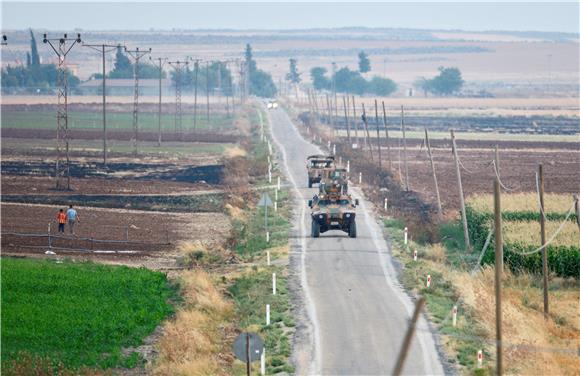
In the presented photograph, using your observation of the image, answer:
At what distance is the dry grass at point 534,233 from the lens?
42.3 meters

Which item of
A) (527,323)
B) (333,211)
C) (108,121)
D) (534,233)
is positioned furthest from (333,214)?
(108,121)

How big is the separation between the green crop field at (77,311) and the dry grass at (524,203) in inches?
692

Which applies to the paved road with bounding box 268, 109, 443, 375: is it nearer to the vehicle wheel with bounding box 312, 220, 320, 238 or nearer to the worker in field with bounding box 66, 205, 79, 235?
the vehicle wheel with bounding box 312, 220, 320, 238

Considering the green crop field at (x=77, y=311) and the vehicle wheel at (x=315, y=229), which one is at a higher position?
the vehicle wheel at (x=315, y=229)

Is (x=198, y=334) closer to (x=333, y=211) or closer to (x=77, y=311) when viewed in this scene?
(x=77, y=311)

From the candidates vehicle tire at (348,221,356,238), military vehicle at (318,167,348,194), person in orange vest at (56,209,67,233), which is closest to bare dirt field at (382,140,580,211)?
military vehicle at (318,167,348,194)

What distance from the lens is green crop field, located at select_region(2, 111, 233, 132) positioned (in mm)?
132125

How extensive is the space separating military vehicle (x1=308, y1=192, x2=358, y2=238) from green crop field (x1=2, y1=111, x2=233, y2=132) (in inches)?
3283

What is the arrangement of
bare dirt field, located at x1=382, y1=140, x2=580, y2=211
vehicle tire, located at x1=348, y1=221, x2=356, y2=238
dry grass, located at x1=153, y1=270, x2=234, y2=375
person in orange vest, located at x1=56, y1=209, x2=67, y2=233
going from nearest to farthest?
1. dry grass, located at x1=153, y1=270, x2=234, y2=375
2. person in orange vest, located at x1=56, y1=209, x2=67, y2=233
3. vehicle tire, located at x1=348, y1=221, x2=356, y2=238
4. bare dirt field, located at x1=382, y1=140, x2=580, y2=211

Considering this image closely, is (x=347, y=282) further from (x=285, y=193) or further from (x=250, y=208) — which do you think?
(x=285, y=193)

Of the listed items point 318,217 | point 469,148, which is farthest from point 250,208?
point 469,148

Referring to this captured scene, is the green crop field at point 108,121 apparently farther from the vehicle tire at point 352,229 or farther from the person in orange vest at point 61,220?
the vehicle tire at point 352,229

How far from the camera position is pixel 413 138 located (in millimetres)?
122250

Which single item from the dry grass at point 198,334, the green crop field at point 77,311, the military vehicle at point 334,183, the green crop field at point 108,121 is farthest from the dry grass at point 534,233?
the green crop field at point 108,121
